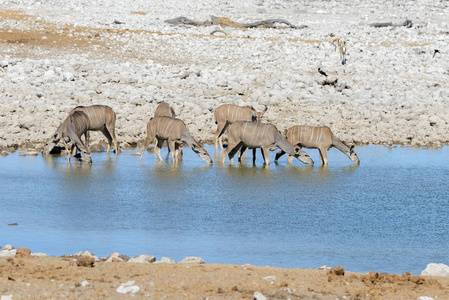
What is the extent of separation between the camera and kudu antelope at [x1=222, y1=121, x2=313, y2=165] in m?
16.7

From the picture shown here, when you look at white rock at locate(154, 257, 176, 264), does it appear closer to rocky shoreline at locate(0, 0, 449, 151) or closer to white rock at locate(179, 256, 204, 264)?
white rock at locate(179, 256, 204, 264)

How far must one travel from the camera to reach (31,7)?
A: 37.4 m

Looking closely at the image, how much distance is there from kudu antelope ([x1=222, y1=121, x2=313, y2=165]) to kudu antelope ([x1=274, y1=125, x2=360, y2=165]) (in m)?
0.47

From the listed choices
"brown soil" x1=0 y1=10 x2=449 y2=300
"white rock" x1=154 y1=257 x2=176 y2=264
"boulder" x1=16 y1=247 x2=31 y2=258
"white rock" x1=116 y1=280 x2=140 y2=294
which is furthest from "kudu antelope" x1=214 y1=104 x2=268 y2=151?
"white rock" x1=116 y1=280 x2=140 y2=294

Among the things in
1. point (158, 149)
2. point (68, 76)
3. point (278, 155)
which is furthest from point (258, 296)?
point (68, 76)

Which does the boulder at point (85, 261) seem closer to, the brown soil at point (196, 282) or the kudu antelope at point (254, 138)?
the brown soil at point (196, 282)

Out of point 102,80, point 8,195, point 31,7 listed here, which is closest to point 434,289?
point 8,195

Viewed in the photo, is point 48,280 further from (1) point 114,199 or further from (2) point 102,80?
(2) point 102,80

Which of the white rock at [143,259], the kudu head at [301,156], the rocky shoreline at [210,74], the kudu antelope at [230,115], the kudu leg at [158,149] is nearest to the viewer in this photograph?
the white rock at [143,259]

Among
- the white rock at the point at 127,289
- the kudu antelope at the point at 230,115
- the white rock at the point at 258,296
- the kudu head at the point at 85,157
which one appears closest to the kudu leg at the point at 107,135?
the kudu head at the point at 85,157

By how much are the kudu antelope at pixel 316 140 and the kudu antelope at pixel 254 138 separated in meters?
0.47

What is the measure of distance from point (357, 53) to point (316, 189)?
16237 mm

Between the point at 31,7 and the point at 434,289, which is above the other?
the point at 31,7

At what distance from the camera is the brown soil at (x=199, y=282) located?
22.4 feet
